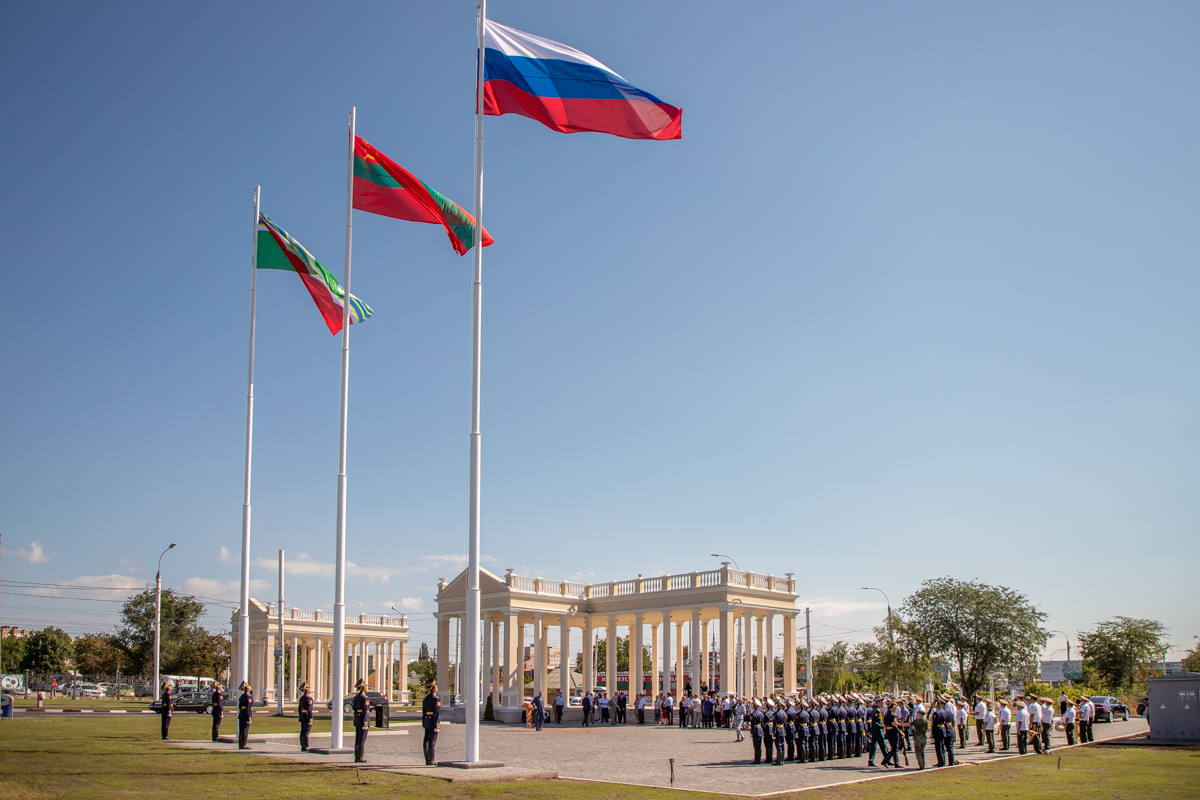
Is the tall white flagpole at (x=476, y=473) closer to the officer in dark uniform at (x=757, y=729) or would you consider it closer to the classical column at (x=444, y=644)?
the officer in dark uniform at (x=757, y=729)

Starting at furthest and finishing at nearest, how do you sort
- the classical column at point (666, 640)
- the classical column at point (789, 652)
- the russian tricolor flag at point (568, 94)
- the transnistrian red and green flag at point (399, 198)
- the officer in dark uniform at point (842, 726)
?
the classical column at point (666, 640) < the classical column at point (789, 652) < the officer in dark uniform at point (842, 726) < the transnistrian red and green flag at point (399, 198) < the russian tricolor flag at point (568, 94)

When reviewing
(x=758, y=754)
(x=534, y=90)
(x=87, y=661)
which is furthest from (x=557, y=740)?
(x=87, y=661)

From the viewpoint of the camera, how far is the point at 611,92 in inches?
619

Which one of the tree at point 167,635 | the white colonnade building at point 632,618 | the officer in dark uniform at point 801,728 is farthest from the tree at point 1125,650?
the tree at point 167,635

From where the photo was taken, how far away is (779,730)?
22.1m

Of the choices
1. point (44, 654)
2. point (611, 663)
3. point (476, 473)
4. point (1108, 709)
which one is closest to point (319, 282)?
point (476, 473)

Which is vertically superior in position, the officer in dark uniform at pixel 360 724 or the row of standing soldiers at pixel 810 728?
the officer in dark uniform at pixel 360 724

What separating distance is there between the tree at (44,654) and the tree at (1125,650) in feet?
312

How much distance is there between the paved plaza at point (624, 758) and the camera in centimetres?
1655

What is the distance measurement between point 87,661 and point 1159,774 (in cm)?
10656

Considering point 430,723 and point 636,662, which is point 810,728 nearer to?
point 430,723

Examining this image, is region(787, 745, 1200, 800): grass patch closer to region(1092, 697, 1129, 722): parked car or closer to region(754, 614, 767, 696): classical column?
region(754, 614, 767, 696): classical column

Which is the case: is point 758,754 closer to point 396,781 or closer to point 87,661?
point 396,781

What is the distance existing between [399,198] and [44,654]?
92.7 m
